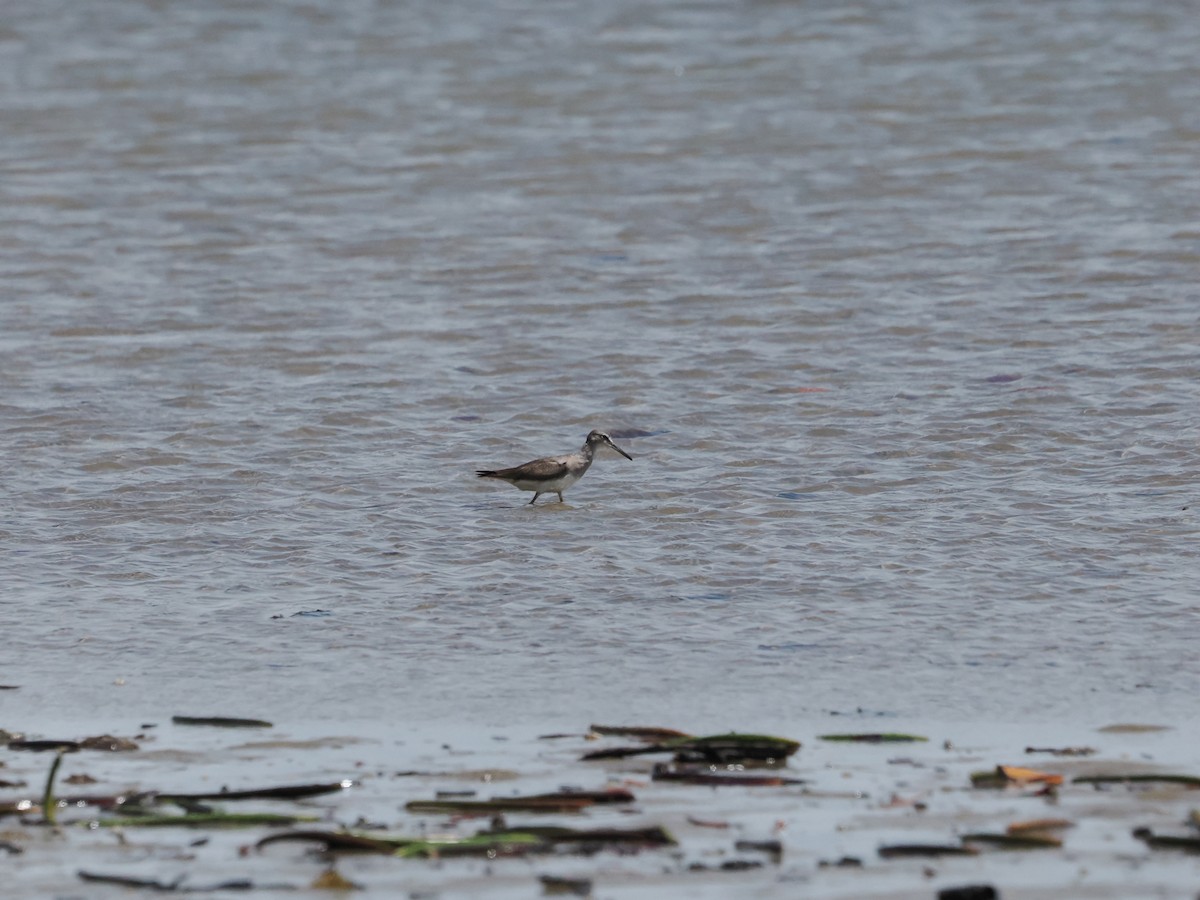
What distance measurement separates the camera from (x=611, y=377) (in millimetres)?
9922

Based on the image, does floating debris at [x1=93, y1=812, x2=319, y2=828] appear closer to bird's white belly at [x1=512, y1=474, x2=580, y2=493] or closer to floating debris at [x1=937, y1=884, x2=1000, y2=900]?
floating debris at [x1=937, y1=884, x2=1000, y2=900]

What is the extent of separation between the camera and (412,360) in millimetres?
10266

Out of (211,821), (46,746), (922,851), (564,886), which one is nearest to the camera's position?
(564,886)

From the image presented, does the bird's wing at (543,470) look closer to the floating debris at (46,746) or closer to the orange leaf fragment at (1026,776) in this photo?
the floating debris at (46,746)

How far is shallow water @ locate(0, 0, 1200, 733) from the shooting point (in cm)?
613

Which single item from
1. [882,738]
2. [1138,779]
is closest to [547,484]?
[882,738]

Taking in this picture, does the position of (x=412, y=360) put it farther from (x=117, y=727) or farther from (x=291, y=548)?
(x=117, y=727)

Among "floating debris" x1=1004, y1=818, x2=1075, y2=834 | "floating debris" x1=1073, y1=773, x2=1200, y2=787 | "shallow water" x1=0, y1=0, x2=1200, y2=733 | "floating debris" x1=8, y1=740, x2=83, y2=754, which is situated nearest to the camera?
"floating debris" x1=1004, y1=818, x2=1075, y2=834

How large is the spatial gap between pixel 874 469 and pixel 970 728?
296 cm

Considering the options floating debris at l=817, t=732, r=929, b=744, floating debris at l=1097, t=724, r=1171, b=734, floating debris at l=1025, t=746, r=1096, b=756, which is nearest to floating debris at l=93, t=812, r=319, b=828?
floating debris at l=817, t=732, r=929, b=744

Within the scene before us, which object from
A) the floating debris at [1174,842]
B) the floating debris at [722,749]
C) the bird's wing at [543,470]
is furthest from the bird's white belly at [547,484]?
the floating debris at [1174,842]

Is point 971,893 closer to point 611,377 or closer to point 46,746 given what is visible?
point 46,746

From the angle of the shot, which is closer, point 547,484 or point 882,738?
point 882,738


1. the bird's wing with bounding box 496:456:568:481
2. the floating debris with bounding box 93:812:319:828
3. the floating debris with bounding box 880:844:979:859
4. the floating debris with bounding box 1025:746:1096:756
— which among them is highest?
the bird's wing with bounding box 496:456:568:481
